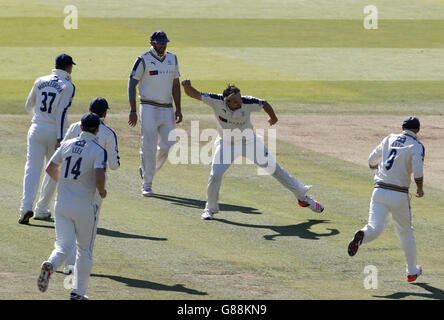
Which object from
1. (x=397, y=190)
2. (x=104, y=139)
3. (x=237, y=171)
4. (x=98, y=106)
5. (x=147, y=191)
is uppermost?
(x=237, y=171)

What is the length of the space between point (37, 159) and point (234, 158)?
2956 millimetres

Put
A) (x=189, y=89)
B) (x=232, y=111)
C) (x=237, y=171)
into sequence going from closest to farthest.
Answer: (x=189, y=89) → (x=232, y=111) → (x=237, y=171)

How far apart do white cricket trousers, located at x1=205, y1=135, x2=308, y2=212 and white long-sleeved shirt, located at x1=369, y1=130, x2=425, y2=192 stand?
9.63ft

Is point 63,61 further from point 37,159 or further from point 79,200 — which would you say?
point 79,200

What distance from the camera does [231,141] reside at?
47.5 feet

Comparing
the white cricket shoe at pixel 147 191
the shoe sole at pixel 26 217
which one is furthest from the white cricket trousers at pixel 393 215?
the white cricket shoe at pixel 147 191

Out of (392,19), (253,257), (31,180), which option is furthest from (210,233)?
(392,19)

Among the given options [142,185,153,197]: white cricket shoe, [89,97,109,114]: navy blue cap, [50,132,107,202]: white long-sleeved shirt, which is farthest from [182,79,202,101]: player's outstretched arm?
[50,132,107,202]: white long-sleeved shirt

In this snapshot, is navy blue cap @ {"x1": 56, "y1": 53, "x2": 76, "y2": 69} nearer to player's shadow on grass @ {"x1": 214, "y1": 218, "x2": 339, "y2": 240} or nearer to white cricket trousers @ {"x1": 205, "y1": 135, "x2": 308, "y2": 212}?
white cricket trousers @ {"x1": 205, "y1": 135, "x2": 308, "y2": 212}

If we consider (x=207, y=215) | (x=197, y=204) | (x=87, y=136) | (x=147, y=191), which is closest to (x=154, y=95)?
(x=147, y=191)

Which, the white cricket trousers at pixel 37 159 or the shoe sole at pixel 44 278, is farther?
the white cricket trousers at pixel 37 159

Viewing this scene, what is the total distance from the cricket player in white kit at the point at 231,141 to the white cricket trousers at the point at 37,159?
216 cm

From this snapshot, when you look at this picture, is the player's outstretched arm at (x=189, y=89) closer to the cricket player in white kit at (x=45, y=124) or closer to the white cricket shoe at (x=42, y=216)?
the cricket player in white kit at (x=45, y=124)

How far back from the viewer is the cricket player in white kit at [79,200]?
9984mm
